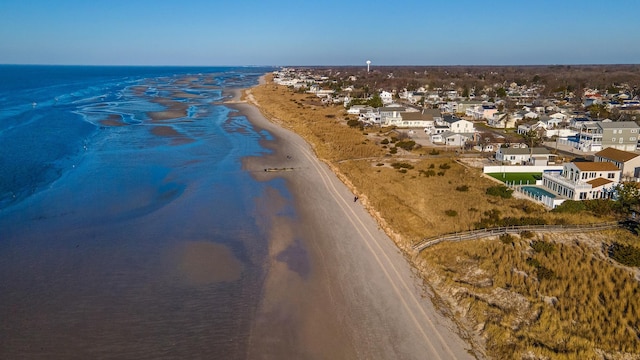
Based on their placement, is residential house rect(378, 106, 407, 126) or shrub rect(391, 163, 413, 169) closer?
shrub rect(391, 163, 413, 169)

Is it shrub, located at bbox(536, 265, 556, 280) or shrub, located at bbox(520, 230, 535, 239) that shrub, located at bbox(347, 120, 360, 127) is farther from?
shrub, located at bbox(536, 265, 556, 280)

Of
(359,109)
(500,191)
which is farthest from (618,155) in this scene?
(359,109)

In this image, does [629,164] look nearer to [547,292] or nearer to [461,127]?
[547,292]

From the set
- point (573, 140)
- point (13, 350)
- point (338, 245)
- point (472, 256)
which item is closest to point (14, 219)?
point (13, 350)

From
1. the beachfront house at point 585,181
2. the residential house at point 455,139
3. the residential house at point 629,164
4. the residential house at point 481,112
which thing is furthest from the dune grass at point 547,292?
the residential house at point 481,112

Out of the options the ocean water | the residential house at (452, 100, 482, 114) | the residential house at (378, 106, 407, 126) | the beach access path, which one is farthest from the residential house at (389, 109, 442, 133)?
the beach access path

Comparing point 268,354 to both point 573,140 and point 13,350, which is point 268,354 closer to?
point 13,350

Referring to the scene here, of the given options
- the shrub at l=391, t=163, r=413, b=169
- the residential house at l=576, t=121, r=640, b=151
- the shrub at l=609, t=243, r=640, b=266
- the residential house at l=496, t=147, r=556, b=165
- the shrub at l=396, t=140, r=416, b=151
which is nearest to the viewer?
the shrub at l=609, t=243, r=640, b=266
